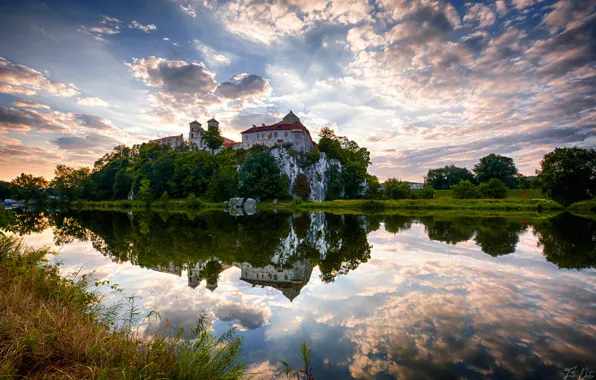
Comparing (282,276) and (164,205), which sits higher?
(164,205)

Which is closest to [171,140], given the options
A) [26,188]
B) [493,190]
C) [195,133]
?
[195,133]

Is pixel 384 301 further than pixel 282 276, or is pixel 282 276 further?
pixel 282 276

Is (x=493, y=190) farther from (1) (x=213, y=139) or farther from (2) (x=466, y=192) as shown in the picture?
(1) (x=213, y=139)

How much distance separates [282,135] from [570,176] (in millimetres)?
60821

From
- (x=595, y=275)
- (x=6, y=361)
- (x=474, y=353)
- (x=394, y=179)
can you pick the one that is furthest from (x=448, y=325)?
(x=394, y=179)

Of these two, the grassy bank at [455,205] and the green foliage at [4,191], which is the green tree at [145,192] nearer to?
the grassy bank at [455,205]

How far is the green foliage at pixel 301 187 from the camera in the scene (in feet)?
229

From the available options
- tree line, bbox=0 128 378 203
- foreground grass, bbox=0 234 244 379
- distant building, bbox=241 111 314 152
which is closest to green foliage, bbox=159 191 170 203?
tree line, bbox=0 128 378 203

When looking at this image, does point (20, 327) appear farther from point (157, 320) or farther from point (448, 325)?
point (448, 325)

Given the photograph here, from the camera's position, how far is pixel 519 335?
18.1 ft

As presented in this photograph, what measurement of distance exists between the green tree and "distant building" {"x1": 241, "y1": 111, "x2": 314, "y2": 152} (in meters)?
28.2

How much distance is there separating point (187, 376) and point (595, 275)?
1270 cm

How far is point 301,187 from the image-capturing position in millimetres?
69938

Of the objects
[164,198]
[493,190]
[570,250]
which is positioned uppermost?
[493,190]
